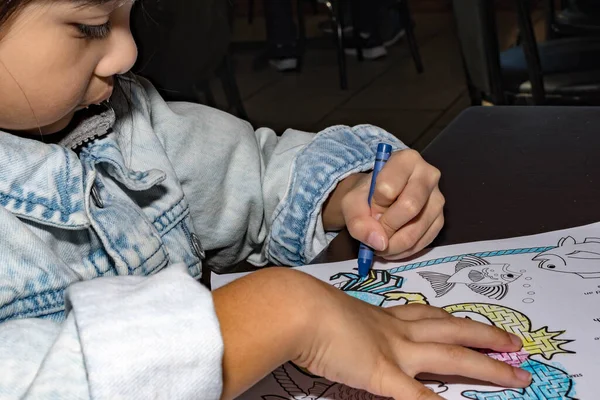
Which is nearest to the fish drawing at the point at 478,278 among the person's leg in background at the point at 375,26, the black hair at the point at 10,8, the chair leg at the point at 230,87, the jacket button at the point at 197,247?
the jacket button at the point at 197,247

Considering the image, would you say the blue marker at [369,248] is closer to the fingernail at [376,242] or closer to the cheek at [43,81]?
the fingernail at [376,242]

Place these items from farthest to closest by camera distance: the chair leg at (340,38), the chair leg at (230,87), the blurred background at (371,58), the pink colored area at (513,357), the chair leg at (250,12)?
1. the chair leg at (250,12)
2. the chair leg at (340,38)
3. the chair leg at (230,87)
4. the blurred background at (371,58)
5. the pink colored area at (513,357)

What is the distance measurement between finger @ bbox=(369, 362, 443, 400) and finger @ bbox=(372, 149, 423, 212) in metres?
0.23

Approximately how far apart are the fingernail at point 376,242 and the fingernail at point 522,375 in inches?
7.5

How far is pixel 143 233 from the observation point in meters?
0.76

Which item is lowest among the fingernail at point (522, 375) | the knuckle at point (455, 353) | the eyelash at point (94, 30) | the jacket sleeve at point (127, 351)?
the fingernail at point (522, 375)

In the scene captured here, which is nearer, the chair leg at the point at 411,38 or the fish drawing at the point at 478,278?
the fish drawing at the point at 478,278

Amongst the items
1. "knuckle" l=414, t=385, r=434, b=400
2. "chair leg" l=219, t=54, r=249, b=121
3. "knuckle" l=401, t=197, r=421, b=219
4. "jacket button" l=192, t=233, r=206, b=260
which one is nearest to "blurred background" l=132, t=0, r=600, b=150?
"chair leg" l=219, t=54, r=249, b=121

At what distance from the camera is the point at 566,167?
0.88 meters

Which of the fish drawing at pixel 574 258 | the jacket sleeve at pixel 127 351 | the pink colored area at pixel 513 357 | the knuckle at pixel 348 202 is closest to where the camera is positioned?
the jacket sleeve at pixel 127 351

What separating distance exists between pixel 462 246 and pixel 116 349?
0.37 meters

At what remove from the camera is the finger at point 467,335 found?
1.98 feet

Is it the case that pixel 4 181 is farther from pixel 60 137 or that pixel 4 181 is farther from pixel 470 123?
pixel 470 123

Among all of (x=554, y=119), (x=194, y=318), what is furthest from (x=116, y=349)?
(x=554, y=119)
